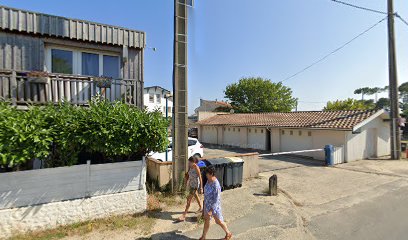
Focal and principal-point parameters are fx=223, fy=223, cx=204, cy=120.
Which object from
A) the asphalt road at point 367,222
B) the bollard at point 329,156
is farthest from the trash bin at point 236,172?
the bollard at point 329,156

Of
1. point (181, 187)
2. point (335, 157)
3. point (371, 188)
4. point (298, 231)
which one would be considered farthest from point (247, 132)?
point (298, 231)

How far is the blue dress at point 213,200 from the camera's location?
4.36 metres

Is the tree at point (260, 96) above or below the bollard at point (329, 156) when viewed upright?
above

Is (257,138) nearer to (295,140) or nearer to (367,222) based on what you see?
(295,140)

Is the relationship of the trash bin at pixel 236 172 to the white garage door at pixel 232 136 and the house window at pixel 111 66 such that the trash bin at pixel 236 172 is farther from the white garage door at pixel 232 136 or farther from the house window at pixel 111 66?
the white garage door at pixel 232 136

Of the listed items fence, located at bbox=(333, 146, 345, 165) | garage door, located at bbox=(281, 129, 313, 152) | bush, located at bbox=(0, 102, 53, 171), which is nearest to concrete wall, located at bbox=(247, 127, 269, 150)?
garage door, located at bbox=(281, 129, 313, 152)

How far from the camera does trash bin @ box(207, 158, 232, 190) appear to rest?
764 cm

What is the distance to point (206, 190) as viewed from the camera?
449 cm

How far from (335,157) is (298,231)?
9.84m

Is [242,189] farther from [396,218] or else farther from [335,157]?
[335,157]

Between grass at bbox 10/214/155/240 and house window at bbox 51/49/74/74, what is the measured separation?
190 inches

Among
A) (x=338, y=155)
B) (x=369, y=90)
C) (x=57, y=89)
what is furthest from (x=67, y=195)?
(x=369, y=90)

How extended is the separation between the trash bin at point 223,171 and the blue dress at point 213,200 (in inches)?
124

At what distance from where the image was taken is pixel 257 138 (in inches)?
798
